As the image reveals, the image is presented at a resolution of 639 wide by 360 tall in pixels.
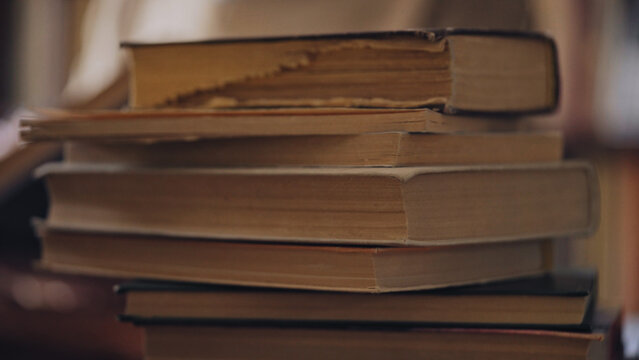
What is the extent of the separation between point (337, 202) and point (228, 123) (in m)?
0.09

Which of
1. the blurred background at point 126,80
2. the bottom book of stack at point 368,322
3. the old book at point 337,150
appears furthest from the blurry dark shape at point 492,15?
the bottom book of stack at point 368,322

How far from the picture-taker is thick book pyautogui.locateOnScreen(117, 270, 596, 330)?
1.67ft

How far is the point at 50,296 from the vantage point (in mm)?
957

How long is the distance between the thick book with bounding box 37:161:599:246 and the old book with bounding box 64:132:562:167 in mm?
13

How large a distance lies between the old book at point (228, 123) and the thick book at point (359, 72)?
0.08 feet

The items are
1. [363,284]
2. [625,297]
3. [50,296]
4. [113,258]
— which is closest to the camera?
[363,284]

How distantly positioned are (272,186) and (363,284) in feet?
0.28

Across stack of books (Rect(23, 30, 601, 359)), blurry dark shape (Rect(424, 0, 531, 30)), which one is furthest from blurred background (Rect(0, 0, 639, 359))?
stack of books (Rect(23, 30, 601, 359))

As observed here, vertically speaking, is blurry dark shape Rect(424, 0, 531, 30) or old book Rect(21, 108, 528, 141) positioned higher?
blurry dark shape Rect(424, 0, 531, 30)

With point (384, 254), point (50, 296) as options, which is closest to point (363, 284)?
point (384, 254)

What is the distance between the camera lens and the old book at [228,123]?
502 millimetres

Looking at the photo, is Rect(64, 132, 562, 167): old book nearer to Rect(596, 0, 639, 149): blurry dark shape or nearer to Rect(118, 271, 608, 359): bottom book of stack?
Rect(118, 271, 608, 359): bottom book of stack

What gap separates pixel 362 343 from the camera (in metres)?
0.53

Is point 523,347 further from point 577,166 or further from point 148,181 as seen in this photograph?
point 148,181
